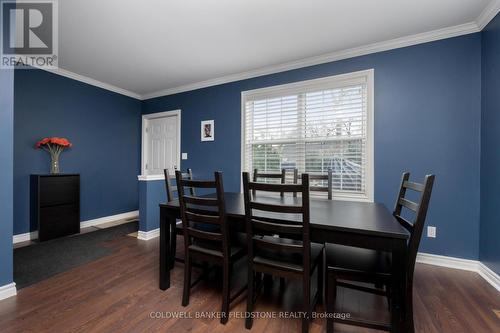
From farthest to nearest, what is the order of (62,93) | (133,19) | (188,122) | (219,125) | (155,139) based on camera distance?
1. (155,139)
2. (188,122)
3. (219,125)
4. (62,93)
5. (133,19)

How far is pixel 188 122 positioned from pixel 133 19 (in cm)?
195

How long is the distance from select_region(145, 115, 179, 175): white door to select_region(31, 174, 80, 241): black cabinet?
1353 millimetres

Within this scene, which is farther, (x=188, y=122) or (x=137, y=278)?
(x=188, y=122)

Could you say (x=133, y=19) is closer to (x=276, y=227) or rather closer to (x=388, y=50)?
(x=276, y=227)

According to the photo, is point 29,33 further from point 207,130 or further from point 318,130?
point 318,130

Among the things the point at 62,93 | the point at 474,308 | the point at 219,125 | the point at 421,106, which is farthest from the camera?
the point at 219,125

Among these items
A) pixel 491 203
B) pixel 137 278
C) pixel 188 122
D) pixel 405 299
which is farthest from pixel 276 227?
pixel 188 122

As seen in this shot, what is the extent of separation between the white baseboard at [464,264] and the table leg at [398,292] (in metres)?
1.41

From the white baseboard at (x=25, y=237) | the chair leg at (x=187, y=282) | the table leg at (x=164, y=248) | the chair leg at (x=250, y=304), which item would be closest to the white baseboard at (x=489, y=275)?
the chair leg at (x=250, y=304)

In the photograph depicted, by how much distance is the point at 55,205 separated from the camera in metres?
3.06

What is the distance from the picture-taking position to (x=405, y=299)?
1.22m

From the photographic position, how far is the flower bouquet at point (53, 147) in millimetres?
3098

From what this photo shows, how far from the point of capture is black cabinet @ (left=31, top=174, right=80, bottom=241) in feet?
9.60

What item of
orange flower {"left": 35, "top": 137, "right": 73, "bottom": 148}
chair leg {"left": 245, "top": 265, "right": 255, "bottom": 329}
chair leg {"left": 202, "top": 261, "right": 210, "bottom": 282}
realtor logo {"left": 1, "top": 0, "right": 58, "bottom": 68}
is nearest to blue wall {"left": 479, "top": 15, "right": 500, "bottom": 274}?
chair leg {"left": 245, "top": 265, "right": 255, "bottom": 329}
